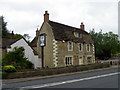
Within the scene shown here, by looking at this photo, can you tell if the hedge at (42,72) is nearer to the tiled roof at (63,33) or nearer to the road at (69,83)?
the road at (69,83)

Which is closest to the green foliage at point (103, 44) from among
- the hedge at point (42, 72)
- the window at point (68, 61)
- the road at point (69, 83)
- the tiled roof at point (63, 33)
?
the tiled roof at point (63, 33)

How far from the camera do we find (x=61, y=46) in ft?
101

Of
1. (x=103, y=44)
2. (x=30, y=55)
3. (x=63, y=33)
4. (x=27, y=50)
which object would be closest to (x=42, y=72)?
(x=30, y=55)

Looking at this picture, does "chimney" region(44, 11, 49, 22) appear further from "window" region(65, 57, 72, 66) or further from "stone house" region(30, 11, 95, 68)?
"window" region(65, 57, 72, 66)

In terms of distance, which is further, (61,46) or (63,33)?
(63,33)

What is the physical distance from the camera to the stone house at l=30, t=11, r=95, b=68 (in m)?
30.0

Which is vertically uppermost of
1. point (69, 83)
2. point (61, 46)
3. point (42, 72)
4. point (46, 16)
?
point (46, 16)

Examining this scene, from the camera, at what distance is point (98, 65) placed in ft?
94.3

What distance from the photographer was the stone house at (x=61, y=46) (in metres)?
30.0

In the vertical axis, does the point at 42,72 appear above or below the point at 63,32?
below

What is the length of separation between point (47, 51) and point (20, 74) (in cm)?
1318

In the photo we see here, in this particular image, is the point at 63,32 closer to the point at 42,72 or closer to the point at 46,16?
the point at 46,16

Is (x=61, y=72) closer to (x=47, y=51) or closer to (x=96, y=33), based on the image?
(x=47, y=51)

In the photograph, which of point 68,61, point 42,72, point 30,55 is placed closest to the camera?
point 42,72
